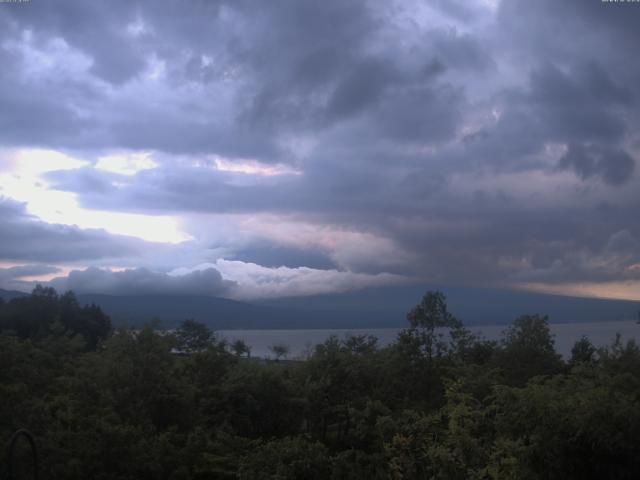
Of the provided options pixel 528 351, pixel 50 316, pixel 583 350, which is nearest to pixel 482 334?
pixel 528 351

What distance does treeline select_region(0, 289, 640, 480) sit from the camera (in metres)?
10.5

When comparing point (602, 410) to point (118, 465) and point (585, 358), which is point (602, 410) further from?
point (585, 358)

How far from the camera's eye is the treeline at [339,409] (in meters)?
10.5

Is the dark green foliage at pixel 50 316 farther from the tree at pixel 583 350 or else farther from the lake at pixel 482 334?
the tree at pixel 583 350

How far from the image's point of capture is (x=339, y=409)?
18641 millimetres

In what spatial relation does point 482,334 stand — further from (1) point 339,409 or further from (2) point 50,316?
(2) point 50,316

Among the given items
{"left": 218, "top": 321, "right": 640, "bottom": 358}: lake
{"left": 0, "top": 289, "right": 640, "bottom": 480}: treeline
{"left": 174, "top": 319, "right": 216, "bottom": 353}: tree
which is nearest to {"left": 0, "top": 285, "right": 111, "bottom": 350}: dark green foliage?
{"left": 218, "top": 321, "right": 640, "bottom": 358}: lake

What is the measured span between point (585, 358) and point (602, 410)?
24.0 m

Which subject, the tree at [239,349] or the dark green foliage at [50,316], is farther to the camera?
the dark green foliage at [50,316]

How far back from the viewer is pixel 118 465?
13516 millimetres

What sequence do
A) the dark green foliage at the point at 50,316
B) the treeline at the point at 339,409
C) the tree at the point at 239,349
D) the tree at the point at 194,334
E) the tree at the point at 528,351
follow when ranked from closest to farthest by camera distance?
1. the treeline at the point at 339,409
2. the tree at the point at 528,351
3. the tree at the point at 239,349
4. the tree at the point at 194,334
5. the dark green foliage at the point at 50,316

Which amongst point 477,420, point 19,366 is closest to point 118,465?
point 19,366

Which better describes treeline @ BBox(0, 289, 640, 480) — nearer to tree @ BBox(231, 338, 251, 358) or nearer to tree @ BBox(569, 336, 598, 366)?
tree @ BBox(231, 338, 251, 358)

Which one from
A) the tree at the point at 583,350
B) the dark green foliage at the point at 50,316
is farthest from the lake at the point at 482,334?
the dark green foliage at the point at 50,316
